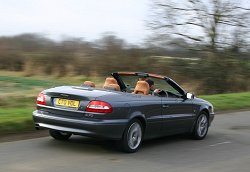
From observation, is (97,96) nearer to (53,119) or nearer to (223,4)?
(53,119)

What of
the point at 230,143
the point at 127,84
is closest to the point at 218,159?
the point at 230,143

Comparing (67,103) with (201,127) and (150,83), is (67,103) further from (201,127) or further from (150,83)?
(201,127)

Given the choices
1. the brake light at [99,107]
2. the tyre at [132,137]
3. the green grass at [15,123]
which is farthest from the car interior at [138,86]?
the green grass at [15,123]

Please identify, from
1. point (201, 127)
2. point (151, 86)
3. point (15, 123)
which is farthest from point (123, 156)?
point (201, 127)

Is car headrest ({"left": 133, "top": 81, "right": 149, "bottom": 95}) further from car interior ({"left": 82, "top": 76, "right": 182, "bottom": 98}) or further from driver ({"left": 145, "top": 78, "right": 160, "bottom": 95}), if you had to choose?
driver ({"left": 145, "top": 78, "right": 160, "bottom": 95})

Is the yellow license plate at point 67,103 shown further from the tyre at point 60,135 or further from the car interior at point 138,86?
the tyre at point 60,135

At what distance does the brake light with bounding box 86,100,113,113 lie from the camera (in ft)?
26.1

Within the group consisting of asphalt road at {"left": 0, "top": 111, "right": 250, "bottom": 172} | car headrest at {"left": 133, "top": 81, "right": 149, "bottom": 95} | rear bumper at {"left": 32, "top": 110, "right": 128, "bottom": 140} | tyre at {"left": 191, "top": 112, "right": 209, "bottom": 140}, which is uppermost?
car headrest at {"left": 133, "top": 81, "right": 149, "bottom": 95}

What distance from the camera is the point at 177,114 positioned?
9.80 metres

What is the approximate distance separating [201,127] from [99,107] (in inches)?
145

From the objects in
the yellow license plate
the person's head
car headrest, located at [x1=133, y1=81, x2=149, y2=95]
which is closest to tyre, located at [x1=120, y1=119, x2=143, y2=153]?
car headrest, located at [x1=133, y1=81, x2=149, y2=95]

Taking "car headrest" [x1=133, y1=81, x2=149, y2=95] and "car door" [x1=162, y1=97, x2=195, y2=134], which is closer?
"car headrest" [x1=133, y1=81, x2=149, y2=95]

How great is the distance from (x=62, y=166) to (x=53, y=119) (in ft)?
4.34

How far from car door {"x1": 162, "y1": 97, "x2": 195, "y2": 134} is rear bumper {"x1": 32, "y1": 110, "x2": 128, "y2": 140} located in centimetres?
140
